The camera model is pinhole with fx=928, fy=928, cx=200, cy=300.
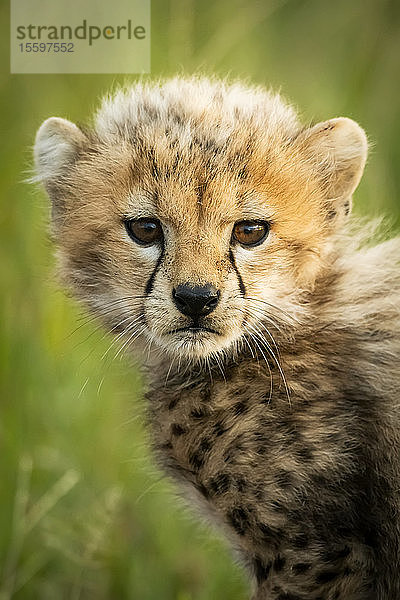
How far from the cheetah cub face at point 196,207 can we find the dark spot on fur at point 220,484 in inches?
10.5

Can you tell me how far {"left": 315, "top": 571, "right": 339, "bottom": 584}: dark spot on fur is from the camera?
1.86 meters

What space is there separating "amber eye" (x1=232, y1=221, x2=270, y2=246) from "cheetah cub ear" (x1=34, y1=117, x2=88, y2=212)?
1.46 feet

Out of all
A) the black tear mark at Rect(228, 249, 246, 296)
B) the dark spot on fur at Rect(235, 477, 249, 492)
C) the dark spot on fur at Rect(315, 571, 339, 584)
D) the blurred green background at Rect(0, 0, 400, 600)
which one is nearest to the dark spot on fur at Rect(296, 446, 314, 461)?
the dark spot on fur at Rect(235, 477, 249, 492)

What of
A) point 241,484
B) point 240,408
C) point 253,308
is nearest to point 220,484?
point 241,484

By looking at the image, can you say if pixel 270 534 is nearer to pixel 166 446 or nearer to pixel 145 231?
pixel 166 446

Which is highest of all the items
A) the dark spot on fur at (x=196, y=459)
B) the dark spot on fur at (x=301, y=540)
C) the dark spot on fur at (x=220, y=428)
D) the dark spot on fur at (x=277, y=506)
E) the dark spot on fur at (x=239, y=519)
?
the dark spot on fur at (x=220, y=428)

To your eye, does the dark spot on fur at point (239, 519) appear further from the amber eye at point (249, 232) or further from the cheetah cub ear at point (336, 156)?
the cheetah cub ear at point (336, 156)

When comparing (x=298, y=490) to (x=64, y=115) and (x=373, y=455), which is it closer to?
(x=373, y=455)

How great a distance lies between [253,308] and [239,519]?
0.43m

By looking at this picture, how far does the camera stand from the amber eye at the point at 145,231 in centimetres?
187

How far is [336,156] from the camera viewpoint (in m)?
2.02

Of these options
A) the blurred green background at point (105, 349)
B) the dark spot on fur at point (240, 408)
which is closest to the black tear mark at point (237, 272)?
the dark spot on fur at point (240, 408)

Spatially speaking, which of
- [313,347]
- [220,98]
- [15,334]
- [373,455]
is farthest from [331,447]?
[15,334]

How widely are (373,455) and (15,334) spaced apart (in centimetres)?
132
